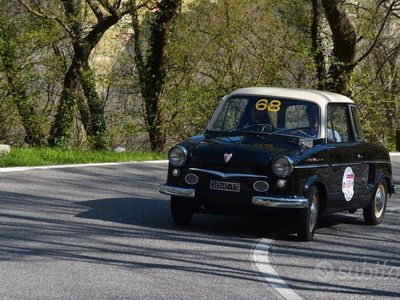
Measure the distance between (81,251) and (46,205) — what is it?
3.14 metres

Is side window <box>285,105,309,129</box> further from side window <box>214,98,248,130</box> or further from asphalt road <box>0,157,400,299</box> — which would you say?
asphalt road <box>0,157,400,299</box>

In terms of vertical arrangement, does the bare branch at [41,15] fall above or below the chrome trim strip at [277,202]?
above

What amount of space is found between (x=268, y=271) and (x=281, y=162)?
1930mm

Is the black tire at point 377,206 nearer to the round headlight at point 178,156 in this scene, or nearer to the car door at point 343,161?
the car door at point 343,161

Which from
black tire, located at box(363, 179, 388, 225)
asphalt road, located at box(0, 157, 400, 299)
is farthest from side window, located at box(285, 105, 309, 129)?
black tire, located at box(363, 179, 388, 225)

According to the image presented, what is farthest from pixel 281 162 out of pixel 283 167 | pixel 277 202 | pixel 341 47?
pixel 341 47

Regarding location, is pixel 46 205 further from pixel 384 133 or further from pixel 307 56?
pixel 384 133

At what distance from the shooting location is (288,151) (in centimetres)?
1055

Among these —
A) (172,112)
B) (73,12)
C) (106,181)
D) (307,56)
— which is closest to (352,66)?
(307,56)

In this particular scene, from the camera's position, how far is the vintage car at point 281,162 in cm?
1036

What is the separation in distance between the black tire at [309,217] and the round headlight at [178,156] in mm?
1469

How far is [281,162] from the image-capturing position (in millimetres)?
10320

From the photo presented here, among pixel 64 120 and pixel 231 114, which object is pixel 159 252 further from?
pixel 64 120

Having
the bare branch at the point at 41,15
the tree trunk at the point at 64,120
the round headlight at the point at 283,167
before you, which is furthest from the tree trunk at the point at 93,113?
the round headlight at the point at 283,167
